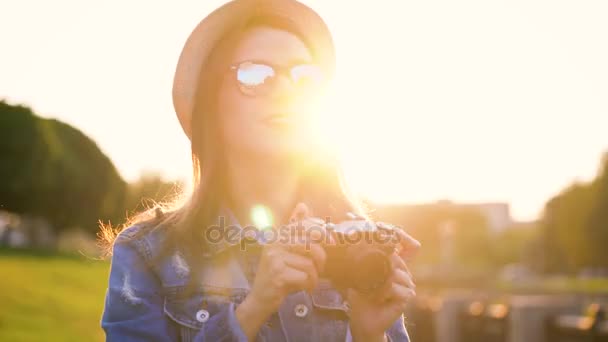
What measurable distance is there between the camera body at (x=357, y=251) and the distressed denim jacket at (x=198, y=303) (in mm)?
307

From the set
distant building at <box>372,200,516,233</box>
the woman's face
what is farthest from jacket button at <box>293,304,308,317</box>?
distant building at <box>372,200,516,233</box>

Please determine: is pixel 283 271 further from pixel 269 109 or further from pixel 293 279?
pixel 269 109

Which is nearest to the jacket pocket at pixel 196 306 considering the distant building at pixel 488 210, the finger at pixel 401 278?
the finger at pixel 401 278

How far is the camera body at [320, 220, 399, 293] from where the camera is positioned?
2883mm

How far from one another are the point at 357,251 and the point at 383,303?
0.36 metres

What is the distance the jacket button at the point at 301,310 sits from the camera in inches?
127

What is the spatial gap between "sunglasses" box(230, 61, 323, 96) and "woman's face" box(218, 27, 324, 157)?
0.01 m

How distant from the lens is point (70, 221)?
131 feet

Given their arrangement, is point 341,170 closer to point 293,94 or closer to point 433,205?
point 293,94

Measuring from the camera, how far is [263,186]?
3.26 m

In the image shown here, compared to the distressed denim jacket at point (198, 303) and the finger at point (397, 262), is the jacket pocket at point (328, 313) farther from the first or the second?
the finger at point (397, 262)

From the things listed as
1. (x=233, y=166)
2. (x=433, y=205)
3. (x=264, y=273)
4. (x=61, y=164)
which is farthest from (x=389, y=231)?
(x=433, y=205)

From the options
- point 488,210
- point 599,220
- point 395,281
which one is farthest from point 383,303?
point 488,210

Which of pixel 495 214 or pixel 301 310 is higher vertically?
pixel 495 214
